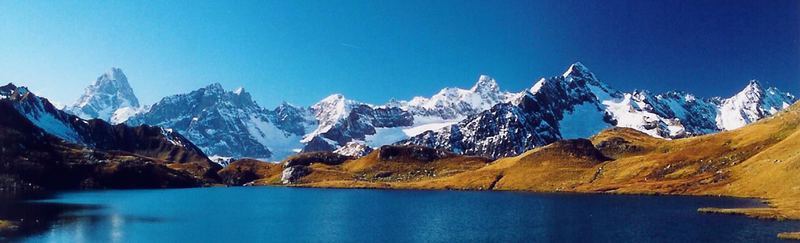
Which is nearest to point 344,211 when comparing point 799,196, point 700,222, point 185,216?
point 185,216

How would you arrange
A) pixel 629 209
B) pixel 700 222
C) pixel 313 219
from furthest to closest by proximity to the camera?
pixel 629 209 → pixel 313 219 → pixel 700 222

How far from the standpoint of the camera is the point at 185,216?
15138 centimetres

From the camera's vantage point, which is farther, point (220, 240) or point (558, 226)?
point (558, 226)

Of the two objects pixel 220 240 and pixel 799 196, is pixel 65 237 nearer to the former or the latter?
pixel 220 240

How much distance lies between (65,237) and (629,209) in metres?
123

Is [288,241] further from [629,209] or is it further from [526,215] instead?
[629,209]

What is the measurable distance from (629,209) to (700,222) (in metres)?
36.7

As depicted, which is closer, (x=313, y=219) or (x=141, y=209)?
(x=313, y=219)

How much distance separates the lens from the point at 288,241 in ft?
340

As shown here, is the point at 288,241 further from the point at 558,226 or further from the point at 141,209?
the point at 141,209

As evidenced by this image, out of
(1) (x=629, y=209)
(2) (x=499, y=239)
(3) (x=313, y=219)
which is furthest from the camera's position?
(1) (x=629, y=209)

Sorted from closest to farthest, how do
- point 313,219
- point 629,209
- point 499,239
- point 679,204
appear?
point 499,239, point 313,219, point 629,209, point 679,204

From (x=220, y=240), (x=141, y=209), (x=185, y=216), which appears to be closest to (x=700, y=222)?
(x=220, y=240)

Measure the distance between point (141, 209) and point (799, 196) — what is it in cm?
17196
